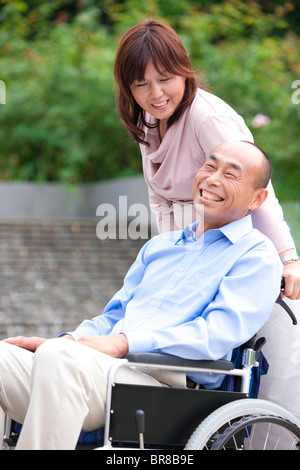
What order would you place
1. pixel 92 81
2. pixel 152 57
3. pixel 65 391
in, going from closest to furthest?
pixel 65 391 < pixel 152 57 < pixel 92 81

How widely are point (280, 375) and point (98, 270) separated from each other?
525 centimetres

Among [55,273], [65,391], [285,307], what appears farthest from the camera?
[55,273]

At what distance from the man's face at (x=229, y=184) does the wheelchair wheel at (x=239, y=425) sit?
0.55 metres

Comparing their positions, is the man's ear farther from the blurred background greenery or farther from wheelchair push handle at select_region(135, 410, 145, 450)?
the blurred background greenery

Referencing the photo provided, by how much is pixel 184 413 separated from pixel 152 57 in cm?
110

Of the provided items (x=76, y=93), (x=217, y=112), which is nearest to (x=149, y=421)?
(x=217, y=112)

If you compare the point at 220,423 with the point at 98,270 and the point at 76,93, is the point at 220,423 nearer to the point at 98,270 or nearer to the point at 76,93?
the point at 98,270

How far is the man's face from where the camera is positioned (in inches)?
86.4

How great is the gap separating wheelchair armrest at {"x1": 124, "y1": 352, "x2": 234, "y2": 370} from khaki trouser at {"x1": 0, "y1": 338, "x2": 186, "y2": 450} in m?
0.05

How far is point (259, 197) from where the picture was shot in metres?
2.25
